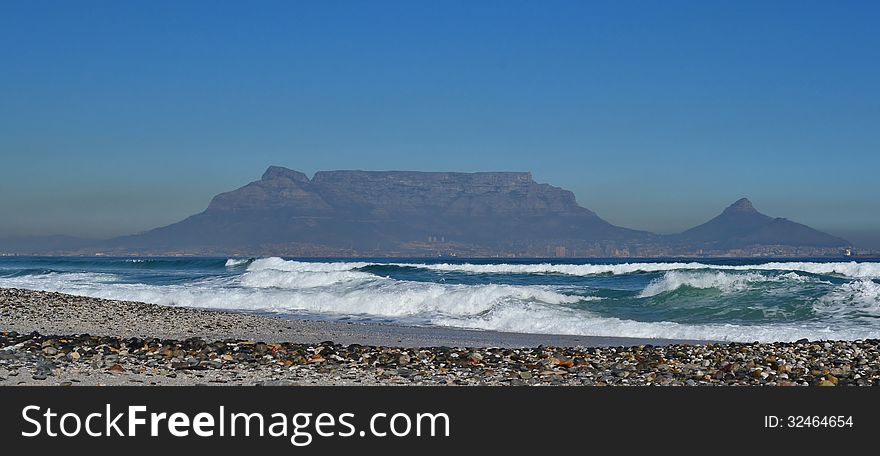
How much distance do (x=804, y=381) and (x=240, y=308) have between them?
18552 mm

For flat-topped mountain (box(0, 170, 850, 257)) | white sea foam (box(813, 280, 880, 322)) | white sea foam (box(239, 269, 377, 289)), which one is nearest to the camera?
white sea foam (box(813, 280, 880, 322))

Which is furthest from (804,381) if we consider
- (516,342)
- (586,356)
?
(516,342)

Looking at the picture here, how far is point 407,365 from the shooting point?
10.2m

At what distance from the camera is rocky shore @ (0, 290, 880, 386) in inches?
359

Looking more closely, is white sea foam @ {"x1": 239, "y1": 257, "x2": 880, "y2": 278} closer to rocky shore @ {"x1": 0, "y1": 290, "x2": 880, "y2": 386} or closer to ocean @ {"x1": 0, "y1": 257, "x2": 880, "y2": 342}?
ocean @ {"x1": 0, "y1": 257, "x2": 880, "y2": 342}

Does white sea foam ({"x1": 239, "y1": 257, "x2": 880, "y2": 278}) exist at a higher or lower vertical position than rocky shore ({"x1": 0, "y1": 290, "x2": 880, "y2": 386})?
higher

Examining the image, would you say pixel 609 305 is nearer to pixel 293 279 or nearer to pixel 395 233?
pixel 293 279

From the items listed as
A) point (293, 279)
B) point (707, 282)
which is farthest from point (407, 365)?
point (293, 279)

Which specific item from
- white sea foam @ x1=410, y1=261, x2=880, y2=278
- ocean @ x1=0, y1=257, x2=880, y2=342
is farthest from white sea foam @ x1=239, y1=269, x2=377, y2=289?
white sea foam @ x1=410, y1=261, x2=880, y2=278

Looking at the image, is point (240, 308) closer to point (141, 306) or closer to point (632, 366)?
point (141, 306)

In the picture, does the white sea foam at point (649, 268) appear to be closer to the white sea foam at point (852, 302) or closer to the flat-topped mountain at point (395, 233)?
the white sea foam at point (852, 302)

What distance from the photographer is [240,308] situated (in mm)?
25125

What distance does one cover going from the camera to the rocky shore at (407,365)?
9.12 meters

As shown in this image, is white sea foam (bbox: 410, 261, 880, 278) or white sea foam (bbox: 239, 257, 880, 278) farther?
white sea foam (bbox: 410, 261, 880, 278)
